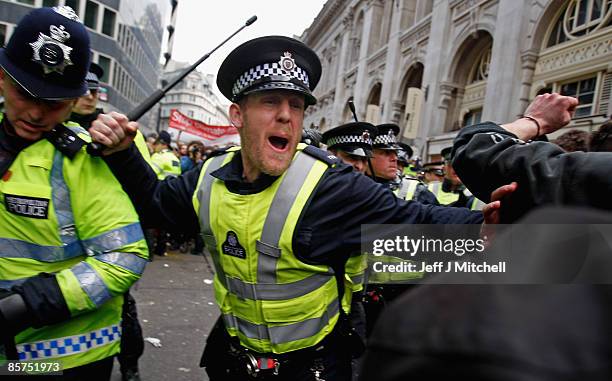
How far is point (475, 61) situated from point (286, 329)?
15585 mm

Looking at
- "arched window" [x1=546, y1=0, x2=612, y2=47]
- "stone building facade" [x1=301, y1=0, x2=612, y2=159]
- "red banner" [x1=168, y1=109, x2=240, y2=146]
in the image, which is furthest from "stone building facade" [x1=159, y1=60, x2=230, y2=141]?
"arched window" [x1=546, y1=0, x2=612, y2=47]

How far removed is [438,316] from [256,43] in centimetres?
172

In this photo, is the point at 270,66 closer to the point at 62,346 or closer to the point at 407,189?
the point at 62,346

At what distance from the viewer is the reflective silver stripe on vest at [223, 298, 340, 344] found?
1.67 m

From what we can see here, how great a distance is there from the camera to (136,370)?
3.21 m

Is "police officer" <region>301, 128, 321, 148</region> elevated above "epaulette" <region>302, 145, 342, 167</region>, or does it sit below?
above

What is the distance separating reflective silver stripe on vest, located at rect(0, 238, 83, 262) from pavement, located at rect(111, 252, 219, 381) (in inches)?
86.2

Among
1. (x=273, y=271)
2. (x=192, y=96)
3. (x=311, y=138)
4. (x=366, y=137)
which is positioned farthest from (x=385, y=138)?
(x=192, y=96)

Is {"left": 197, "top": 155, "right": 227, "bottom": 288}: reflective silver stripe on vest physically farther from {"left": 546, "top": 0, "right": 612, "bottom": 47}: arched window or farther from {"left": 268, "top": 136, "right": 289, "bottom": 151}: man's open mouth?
{"left": 546, "top": 0, "right": 612, "bottom": 47}: arched window

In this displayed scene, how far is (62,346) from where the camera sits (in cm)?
156

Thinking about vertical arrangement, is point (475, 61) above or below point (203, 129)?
above

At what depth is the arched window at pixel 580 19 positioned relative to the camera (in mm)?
9781

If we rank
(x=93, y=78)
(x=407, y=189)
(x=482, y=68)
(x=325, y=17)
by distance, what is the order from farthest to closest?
(x=325, y=17) → (x=482, y=68) → (x=407, y=189) → (x=93, y=78)

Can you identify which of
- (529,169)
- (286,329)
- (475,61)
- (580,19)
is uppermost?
(475,61)
